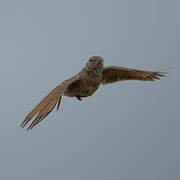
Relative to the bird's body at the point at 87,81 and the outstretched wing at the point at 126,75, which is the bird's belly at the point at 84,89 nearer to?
the bird's body at the point at 87,81

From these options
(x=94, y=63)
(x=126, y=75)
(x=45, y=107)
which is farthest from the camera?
(x=126, y=75)

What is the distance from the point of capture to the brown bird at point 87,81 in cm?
128

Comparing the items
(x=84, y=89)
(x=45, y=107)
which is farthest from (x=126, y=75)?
(x=45, y=107)

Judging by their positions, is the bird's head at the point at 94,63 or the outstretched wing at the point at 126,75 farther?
the outstretched wing at the point at 126,75

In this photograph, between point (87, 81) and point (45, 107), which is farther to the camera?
point (87, 81)

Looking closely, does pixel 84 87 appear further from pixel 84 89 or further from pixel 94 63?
pixel 94 63

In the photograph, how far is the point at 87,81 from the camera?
165 cm

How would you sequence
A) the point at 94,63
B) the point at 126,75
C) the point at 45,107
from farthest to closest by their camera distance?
the point at 126,75 < the point at 94,63 < the point at 45,107

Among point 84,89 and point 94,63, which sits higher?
point 94,63

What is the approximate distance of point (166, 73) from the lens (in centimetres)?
209

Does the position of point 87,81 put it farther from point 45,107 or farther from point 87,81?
point 45,107

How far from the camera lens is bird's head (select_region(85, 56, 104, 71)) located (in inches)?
62.6

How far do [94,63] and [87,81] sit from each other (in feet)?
0.30

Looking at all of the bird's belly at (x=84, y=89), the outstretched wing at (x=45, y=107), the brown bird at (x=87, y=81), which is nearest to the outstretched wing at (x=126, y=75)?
the brown bird at (x=87, y=81)
